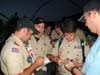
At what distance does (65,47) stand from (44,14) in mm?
4845

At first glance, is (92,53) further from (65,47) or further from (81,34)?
(81,34)

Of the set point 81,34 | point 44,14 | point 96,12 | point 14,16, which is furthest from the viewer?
point 44,14

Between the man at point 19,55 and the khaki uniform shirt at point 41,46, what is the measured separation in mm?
1260

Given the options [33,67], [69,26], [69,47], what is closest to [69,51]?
[69,47]

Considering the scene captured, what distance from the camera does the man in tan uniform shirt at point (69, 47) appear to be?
13.8ft

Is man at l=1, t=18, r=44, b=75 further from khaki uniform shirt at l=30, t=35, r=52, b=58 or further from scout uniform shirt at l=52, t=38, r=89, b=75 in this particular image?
khaki uniform shirt at l=30, t=35, r=52, b=58

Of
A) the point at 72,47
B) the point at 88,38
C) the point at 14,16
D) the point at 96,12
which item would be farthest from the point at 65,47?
the point at 14,16

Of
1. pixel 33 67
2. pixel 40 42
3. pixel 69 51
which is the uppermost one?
pixel 40 42

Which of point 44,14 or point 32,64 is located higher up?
point 44,14

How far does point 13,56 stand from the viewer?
326 cm

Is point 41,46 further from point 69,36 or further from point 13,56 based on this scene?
point 13,56

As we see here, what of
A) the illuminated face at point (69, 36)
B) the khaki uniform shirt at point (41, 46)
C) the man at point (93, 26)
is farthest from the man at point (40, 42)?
the man at point (93, 26)

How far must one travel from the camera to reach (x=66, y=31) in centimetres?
420

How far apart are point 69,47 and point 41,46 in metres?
0.82
